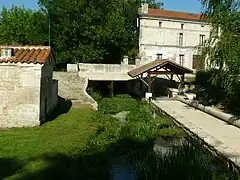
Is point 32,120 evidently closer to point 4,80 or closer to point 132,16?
point 4,80

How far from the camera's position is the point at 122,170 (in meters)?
10.1

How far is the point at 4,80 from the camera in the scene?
15062mm

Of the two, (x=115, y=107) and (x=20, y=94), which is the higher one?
(x=20, y=94)

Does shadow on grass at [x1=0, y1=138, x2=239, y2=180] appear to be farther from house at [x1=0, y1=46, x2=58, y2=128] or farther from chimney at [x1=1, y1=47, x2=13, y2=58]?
chimney at [x1=1, y1=47, x2=13, y2=58]

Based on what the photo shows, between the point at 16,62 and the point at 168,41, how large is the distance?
2897 cm

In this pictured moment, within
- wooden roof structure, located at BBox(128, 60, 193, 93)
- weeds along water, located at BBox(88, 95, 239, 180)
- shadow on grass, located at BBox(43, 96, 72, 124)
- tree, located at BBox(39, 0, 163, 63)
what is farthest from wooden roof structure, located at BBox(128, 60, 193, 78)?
tree, located at BBox(39, 0, 163, 63)

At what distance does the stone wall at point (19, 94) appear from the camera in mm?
15031

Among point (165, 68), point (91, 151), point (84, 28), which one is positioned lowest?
point (91, 151)

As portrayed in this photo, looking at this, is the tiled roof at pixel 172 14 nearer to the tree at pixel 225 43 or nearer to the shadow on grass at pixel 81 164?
the tree at pixel 225 43

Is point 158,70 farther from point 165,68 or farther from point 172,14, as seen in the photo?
point 172,14

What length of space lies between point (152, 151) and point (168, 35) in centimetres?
3208

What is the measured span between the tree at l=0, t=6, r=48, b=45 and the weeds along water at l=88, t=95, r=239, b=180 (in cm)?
1934

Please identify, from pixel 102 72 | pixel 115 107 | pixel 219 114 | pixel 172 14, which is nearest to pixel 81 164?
pixel 219 114

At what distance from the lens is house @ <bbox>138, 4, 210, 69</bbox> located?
41062 mm
